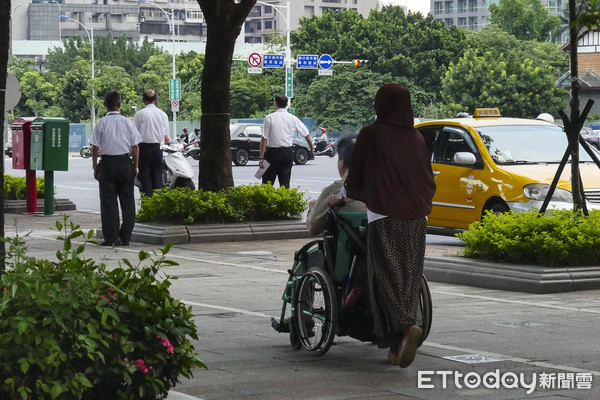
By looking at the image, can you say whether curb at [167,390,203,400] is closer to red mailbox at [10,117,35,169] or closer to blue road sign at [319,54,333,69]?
red mailbox at [10,117,35,169]

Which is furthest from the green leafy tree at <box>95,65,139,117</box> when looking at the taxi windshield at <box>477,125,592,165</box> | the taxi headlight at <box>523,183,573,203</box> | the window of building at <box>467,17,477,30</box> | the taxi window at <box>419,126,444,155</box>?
Answer: the window of building at <box>467,17,477,30</box>

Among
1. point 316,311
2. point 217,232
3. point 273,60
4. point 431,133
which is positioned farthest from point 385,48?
point 316,311

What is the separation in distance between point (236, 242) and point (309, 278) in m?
7.48

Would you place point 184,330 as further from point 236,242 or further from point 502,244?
point 236,242

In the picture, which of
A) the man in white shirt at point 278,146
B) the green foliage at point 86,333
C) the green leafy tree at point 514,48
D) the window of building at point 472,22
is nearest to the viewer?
the green foliage at point 86,333

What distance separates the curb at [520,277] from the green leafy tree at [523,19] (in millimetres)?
106067

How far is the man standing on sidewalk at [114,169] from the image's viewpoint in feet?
45.5

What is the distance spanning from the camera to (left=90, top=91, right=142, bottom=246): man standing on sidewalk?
546 inches

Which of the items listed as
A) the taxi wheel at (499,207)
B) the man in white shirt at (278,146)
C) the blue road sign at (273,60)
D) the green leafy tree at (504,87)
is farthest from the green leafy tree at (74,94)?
the taxi wheel at (499,207)

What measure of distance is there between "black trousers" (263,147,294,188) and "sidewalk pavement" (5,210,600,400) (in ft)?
18.3

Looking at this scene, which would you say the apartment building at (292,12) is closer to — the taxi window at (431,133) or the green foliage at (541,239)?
the taxi window at (431,133)

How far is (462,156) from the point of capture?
13984 mm


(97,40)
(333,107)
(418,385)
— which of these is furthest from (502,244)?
(97,40)

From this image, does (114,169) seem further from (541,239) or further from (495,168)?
(541,239)
